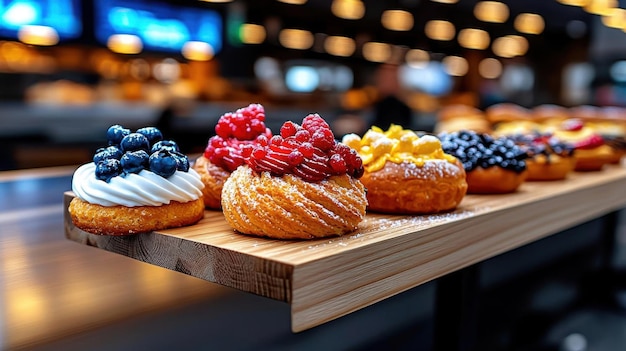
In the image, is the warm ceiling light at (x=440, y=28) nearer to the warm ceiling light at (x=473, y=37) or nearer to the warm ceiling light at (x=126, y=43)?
the warm ceiling light at (x=473, y=37)

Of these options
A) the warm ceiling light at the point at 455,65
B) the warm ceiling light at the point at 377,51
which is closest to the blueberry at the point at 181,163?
the warm ceiling light at the point at 377,51

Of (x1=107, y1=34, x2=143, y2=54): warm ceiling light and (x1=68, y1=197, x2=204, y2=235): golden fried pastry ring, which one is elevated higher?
(x1=107, y1=34, x2=143, y2=54): warm ceiling light

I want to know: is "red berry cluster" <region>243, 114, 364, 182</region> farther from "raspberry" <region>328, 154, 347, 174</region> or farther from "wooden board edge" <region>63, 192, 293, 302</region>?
"wooden board edge" <region>63, 192, 293, 302</region>

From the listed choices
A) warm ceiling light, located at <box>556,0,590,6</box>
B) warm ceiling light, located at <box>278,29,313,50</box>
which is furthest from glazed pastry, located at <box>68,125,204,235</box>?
warm ceiling light, located at <box>278,29,313,50</box>

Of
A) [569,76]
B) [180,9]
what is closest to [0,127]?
[180,9]

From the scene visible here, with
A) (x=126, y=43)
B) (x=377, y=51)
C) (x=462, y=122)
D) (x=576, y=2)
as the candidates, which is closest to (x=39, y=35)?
(x=126, y=43)

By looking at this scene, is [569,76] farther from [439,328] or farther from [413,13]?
[439,328]
